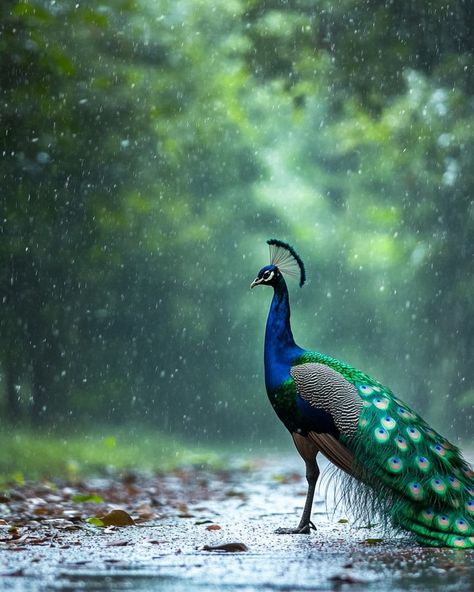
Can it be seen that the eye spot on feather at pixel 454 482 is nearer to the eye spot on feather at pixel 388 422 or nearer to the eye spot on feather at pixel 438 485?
the eye spot on feather at pixel 438 485

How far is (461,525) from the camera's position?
21.0ft

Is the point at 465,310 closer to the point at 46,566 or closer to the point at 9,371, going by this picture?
the point at 9,371

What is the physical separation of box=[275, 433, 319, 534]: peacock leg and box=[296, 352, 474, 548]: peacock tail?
0.33 m

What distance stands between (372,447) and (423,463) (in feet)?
0.94

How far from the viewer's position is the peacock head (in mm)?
7473

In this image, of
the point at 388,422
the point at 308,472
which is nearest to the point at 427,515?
the point at 388,422

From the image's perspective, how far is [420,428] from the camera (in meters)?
6.88

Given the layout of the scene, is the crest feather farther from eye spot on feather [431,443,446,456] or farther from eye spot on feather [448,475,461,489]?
eye spot on feather [448,475,461,489]

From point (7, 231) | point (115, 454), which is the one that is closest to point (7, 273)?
point (7, 231)

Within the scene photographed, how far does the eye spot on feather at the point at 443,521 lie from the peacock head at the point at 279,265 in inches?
67.8

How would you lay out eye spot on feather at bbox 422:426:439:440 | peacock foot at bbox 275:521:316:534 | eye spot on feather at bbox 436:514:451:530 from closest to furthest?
eye spot on feather at bbox 436:514:451:530, eye spot on feather at bbox 422:426:439:440, peacock foot at bbox 275:521:316:534

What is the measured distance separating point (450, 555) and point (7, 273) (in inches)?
591

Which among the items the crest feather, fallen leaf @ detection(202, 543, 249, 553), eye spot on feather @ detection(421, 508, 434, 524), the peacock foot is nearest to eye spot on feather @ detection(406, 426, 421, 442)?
eye spot on feather @ detection(421, 508, 434, 524)

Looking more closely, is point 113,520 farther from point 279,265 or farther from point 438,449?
point 438,449
